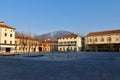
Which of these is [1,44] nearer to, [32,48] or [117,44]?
[32,48]

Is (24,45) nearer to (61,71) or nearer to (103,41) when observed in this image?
(103,41)

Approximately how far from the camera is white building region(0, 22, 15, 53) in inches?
2724

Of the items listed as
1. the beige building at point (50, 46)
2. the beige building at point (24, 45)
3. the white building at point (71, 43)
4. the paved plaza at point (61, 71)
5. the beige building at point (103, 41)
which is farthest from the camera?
the beige building at point (50, 46)

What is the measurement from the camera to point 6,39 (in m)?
70.9

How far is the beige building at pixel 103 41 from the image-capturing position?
293ft

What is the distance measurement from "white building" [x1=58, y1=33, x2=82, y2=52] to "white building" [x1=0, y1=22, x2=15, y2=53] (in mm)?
39803

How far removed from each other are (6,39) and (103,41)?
46258 millimetres

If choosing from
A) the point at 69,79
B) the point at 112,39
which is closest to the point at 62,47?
the point at 112,39

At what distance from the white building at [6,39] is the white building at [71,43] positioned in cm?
3980

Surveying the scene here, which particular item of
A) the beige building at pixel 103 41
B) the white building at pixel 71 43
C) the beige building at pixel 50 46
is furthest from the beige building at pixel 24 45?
the beige building at pixel 103 41

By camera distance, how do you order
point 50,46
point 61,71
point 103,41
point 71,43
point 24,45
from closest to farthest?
point 61,71
point 24,45
point 103,41
point 71,43
point 50,46

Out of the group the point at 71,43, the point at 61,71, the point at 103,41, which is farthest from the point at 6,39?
the point at 61,71

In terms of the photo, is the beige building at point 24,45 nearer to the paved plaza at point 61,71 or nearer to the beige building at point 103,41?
the beige building at point 103,41

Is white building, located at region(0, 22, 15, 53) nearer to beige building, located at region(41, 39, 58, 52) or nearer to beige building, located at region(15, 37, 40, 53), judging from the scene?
beige building, located at region(15, 37, 40, 53)
